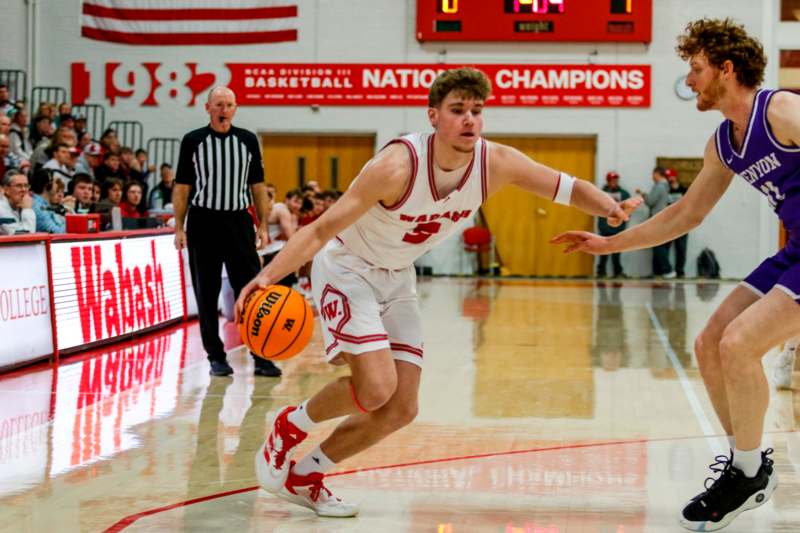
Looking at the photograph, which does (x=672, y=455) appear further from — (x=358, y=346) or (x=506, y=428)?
(x=358, y=346)

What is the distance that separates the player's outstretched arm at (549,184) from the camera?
4.60 m

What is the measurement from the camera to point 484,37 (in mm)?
21219

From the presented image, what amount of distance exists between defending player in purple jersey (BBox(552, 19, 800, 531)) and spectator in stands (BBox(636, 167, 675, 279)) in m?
16.6

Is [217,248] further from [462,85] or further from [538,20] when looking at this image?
[538,20]

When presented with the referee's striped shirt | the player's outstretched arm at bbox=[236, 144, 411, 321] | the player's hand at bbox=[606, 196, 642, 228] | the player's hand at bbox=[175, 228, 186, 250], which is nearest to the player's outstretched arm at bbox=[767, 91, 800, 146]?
the player's hand at bbox=[606, 196, 642, 228]

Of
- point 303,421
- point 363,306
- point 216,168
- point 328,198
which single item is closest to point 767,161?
point 363,306

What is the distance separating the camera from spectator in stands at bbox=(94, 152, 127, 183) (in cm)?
1650

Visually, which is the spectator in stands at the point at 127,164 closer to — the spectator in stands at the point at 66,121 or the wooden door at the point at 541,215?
the spectator in stands at the point at 66,121

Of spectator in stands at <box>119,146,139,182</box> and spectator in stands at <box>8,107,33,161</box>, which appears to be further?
spectator in stands at <box>119,146,139,182</box>

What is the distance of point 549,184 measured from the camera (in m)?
4.66

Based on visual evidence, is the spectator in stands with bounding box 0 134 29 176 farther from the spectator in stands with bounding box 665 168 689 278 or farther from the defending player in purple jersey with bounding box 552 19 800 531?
the spectator in stands with bounding box 665 168 689 278

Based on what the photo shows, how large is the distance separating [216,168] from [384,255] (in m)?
3.84

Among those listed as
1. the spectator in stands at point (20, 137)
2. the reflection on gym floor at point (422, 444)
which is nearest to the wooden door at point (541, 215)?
the spectator in stands at point (20, 137)

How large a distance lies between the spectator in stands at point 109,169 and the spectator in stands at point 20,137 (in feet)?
3.40
